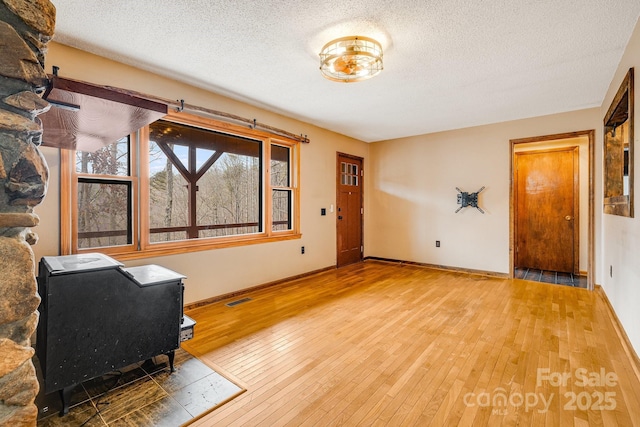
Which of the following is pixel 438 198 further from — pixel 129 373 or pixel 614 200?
pixel 129 373

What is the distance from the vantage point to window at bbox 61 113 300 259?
2734 millimetres

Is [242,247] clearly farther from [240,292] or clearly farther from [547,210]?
[547,210]

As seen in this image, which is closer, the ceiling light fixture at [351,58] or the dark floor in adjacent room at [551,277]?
the ceiling light fixture at [351,58]

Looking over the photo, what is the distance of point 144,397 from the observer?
5.88 ft

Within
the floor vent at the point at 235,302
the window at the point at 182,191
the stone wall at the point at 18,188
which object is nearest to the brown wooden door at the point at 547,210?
the window at the point at 182,191

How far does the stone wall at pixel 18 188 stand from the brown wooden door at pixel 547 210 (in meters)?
6.27

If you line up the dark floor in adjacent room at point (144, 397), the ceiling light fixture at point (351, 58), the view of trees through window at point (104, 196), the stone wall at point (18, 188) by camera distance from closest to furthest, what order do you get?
the stone wall at point (18, 188) < the dark floor in adjacent room at point (144, 397) < the ceiling light fixture at point (351, 58) < the view of trees through window at point (104, 196)

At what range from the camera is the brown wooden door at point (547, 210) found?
5027 mm

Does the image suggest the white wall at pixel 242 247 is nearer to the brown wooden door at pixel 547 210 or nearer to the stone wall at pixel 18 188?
the stone wall at pixel 18 188

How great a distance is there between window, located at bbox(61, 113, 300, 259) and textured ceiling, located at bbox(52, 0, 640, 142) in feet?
2.16

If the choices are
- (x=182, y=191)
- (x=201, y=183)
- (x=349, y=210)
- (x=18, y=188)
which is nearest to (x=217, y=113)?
(x=201, y=183)

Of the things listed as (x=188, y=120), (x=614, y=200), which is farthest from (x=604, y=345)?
(x=188, y=120)

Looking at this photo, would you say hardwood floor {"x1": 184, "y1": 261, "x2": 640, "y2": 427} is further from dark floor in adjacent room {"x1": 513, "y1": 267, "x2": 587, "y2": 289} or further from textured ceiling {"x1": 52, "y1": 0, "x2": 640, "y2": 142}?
textured ceiling {"x1": 52, "y1": 0, "x2": 640, "y2": 142}

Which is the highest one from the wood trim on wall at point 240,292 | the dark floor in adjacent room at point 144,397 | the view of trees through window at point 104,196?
the view of trees through window at point 104,196
